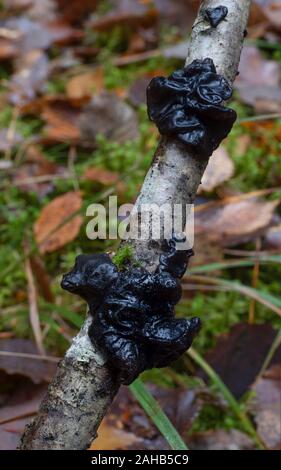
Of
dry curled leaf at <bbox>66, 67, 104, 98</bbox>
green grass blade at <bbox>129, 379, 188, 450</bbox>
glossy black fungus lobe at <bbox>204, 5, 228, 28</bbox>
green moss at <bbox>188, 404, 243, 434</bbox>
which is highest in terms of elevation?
dry curled leaf at <bbox>66, 67, 104, 98</bbox>

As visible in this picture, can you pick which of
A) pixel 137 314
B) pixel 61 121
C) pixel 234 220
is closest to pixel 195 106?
pixel 137 314

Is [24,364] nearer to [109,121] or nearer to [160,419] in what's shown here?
[160,419]

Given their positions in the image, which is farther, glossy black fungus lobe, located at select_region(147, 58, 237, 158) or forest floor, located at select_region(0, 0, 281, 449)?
forest floor, located at select_region(0, 0, 281, 449)

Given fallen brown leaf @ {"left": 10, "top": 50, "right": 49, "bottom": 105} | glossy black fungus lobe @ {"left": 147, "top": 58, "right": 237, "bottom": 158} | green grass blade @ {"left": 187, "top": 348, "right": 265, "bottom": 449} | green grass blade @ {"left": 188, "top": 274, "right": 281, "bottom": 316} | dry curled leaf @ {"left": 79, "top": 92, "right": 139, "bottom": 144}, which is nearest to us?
glossy black fungus lobe @ {"left": 147, "top": 58, "right": 237, "bottom": 158}

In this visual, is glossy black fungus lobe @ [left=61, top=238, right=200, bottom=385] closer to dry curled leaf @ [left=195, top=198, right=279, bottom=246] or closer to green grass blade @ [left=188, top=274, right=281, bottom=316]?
green grass blade @ [left=188, top=274, right=281, bottom=316]

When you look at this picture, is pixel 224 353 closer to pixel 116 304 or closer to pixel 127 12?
pixel 116 304

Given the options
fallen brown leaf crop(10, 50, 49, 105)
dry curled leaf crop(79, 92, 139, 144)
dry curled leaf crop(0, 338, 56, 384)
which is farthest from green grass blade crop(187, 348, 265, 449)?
fallen brown leaf crop(10, 50, 49, 105)
